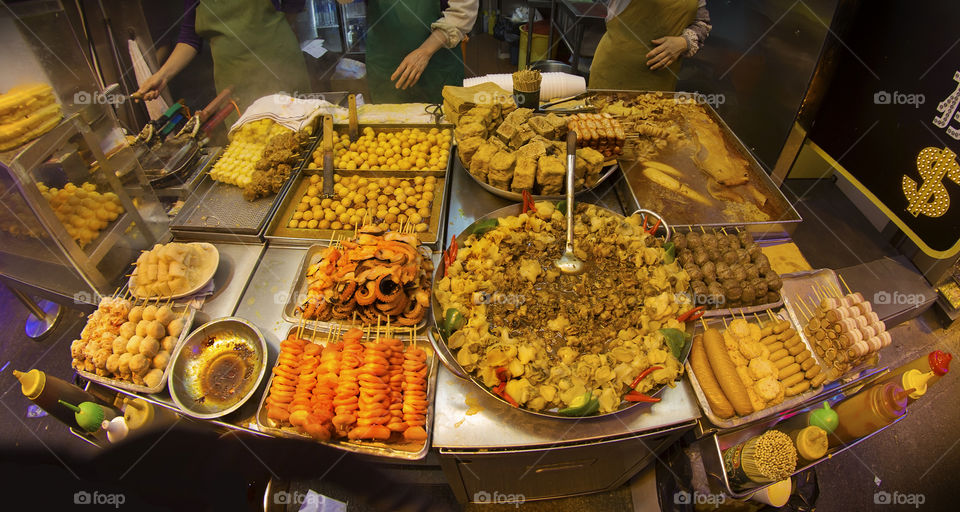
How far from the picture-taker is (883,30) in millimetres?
3723

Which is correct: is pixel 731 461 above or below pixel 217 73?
below

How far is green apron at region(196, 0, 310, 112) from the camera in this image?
518 cm

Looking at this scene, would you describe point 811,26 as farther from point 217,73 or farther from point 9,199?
point 217,73

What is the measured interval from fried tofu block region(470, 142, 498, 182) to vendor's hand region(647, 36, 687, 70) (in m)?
2.81

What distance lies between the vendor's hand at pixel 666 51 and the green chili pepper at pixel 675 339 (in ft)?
12.3

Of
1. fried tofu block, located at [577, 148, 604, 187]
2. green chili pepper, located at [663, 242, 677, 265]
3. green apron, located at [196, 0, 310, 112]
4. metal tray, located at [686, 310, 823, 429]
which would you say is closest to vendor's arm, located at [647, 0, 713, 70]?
fried tofu block, located at [577, 148, 604, 187]

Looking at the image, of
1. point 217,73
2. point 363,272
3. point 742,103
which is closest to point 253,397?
point 363,272

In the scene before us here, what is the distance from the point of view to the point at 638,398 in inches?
87.8

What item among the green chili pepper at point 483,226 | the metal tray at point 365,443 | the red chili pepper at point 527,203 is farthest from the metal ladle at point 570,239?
the metal tray at point 365,443

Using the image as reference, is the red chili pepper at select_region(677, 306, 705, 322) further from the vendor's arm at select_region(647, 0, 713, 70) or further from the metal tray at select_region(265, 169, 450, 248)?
the vendor's arm at select_region(647, 0, 713, 70)

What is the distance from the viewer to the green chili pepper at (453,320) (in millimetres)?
2502

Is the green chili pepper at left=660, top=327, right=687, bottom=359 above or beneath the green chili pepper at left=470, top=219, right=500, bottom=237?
beneath

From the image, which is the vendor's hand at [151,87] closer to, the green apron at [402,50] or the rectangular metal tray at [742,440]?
the green apron at [402,50]

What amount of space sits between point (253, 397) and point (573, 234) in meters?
2.17
